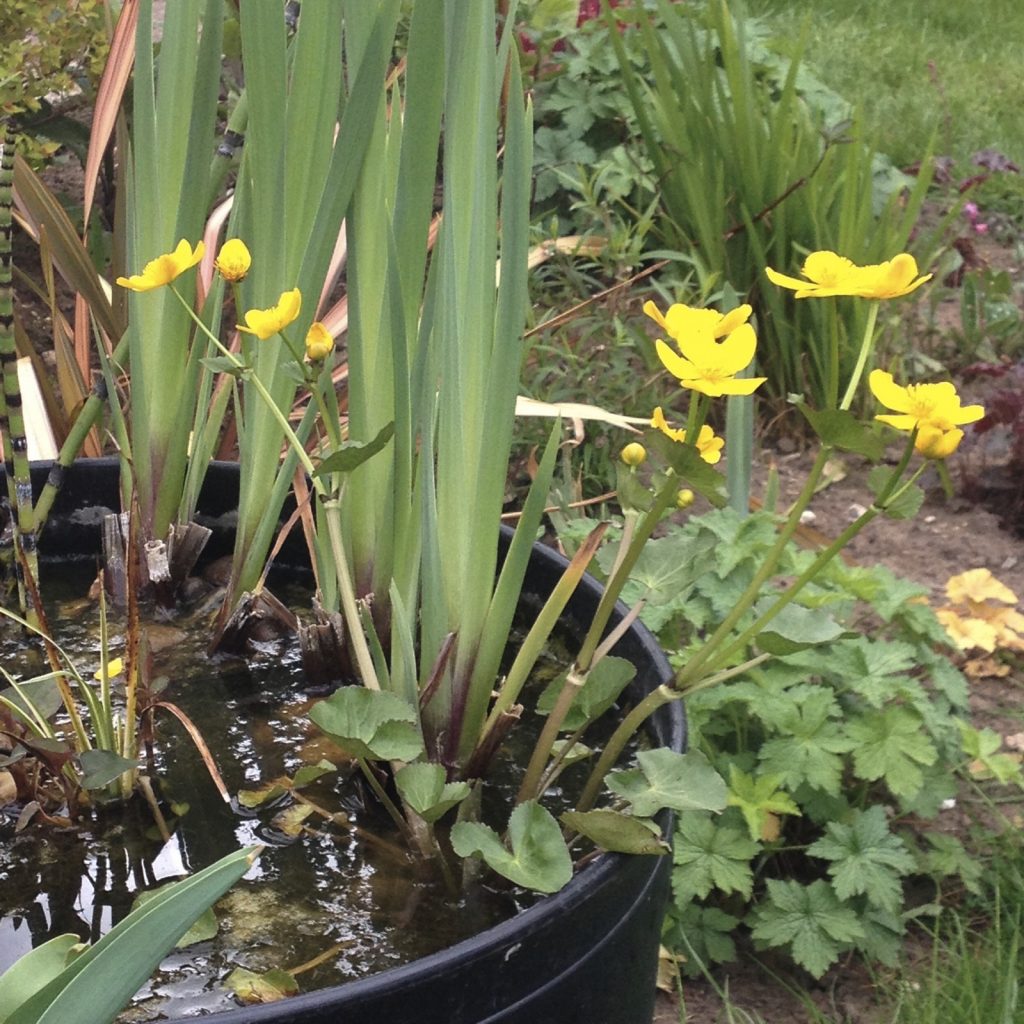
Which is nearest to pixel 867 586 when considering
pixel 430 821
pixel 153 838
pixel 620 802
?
pixel 620 802

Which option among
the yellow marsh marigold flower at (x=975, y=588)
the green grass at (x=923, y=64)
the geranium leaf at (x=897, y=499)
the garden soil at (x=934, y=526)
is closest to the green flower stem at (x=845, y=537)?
the geranium leaf at (x=897, y=499)

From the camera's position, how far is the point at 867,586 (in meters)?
1.61

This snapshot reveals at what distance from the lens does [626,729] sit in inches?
35.3

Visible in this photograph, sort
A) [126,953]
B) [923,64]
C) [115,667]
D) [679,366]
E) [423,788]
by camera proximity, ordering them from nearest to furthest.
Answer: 1. [126,953]
2. [679,366]
3. [423,788]
4. [115,667]
5. [923,64]

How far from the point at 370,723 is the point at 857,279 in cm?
46

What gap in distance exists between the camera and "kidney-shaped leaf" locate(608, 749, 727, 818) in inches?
32.7

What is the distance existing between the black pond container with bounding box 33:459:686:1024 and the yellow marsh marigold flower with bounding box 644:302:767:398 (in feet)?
0.97

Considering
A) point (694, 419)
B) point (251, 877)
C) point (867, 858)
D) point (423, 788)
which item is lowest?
point (867, 858)

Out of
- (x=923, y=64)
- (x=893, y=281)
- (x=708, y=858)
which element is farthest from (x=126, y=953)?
(x=923, y=64)

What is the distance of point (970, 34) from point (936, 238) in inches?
139

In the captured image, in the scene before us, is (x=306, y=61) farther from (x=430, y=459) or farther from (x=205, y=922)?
(x=205, y=922)

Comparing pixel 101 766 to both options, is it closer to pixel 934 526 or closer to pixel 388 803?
pixel 388 803

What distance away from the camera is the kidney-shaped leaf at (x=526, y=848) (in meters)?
0.81

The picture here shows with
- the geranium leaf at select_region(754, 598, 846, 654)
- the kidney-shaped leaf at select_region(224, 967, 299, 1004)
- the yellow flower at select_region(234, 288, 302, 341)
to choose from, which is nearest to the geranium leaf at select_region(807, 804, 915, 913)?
the geranium leaf at select_region(754, 598, 846, 654)
